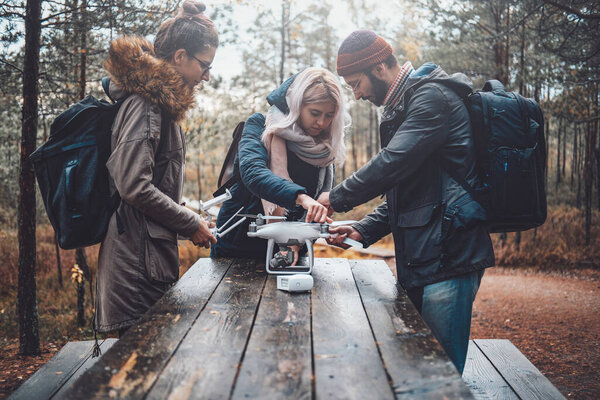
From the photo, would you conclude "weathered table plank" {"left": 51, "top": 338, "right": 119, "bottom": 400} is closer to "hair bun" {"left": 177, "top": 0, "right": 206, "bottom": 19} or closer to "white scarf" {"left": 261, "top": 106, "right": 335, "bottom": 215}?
"white scarf" {"left": 261, "top": 106, "right": 335, "bottom": 215}

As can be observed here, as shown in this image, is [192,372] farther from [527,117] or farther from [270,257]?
[527,117]

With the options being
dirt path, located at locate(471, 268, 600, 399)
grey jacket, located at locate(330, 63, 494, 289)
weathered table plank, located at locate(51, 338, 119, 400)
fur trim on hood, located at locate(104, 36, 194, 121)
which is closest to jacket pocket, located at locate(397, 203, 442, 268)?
grey jacket, located at locate(330, 63, 494, 289)

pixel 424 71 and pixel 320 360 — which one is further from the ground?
pixel 424 71

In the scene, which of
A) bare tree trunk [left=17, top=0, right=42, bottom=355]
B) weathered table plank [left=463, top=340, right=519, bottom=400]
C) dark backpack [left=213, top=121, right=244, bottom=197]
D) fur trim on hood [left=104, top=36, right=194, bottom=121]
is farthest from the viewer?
A: bare tree trunk [left=17, top=0, right=42, bottom=355]

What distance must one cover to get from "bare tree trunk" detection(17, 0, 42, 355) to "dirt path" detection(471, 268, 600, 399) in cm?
486

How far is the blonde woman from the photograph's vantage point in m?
2.61

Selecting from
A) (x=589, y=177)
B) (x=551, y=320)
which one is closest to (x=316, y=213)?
(x=551, y=320)

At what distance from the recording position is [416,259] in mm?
2146

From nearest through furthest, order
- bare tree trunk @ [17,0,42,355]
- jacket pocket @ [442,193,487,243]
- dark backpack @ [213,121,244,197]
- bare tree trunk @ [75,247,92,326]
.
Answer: jacket pocket @ [442,193,487,243] → dark backpack @ [213,121,244,197] → bare tree trunk @ [17,0,42,355] → bare tree trunk @ [75,247,92,326]

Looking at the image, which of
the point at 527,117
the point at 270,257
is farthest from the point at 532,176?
the point at 270,257

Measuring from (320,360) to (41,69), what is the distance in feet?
18.5

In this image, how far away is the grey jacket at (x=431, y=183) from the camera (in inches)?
80.7

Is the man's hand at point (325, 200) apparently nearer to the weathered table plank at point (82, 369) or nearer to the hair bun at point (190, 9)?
the hair bun at point (190, 9)

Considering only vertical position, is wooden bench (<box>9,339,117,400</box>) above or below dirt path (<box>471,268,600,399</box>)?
above
